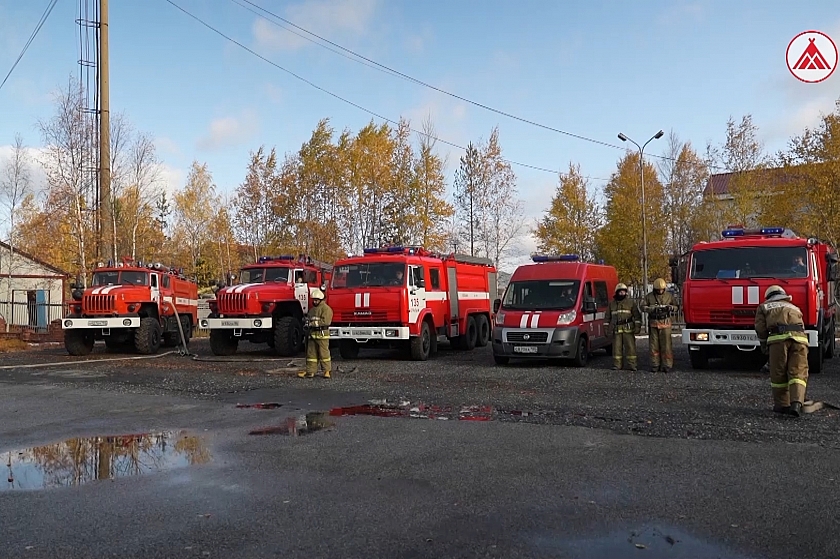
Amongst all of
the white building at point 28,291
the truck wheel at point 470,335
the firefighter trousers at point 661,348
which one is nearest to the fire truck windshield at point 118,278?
the white building at point 28,291

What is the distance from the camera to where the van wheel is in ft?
47.9

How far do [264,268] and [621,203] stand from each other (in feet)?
79.6

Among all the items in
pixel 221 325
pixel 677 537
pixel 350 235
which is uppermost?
pixel 350 235

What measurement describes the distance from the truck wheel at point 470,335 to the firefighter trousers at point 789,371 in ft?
36.9

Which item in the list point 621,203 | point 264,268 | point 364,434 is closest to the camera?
point 364,434

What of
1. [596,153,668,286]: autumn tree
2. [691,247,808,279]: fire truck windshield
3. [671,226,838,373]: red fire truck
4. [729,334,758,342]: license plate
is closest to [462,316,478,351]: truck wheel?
[671,226,838,373]: red fire truck

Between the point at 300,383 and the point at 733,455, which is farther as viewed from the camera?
the point at 300,383

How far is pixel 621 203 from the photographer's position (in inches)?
1506

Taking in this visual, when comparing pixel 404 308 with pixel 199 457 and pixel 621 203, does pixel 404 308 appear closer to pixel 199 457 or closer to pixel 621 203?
pixel 199 457

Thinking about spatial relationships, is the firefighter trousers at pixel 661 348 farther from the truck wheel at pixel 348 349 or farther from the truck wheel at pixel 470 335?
the truck wheel at pixel 470 335

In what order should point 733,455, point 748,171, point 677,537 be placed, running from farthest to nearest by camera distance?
point 748,171 → point 733,455 → point 677,537

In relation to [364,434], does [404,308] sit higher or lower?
higher

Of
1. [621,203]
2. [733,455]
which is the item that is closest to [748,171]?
[621,203]

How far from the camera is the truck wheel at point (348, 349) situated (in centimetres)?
1692
